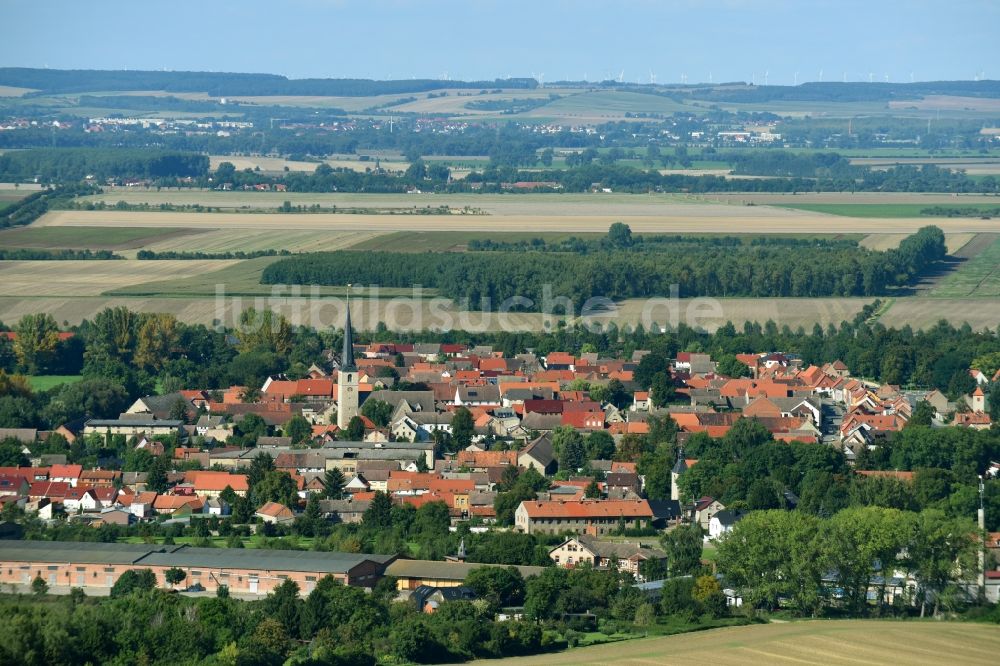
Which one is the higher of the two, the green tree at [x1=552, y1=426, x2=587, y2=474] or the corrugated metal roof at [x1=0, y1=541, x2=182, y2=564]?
the corrugated metal roof at [x1=0, y1=541, x2=182, y2=564]

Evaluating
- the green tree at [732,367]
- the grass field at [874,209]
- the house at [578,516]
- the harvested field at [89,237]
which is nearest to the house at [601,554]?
the house at [578,516]

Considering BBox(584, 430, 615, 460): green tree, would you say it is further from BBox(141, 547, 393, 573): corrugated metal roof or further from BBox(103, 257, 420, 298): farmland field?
BBox(103, 257, 420, 298): farmland field

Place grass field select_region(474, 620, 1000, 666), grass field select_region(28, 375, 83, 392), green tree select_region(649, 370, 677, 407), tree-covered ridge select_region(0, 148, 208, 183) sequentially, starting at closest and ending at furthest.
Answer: grass field select_region(474, 620, 1000, 666) → green tree select_region(649, 370, 677, 407) → grass field select_region(28, 375, 83, 392) → tree-covered ridge select_region(0, 148, 208, 183)

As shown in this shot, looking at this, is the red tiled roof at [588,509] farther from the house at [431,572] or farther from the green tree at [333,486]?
the house at [431,572]

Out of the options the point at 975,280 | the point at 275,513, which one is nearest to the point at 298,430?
the point at 275,513

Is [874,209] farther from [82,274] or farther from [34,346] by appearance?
[34,346]

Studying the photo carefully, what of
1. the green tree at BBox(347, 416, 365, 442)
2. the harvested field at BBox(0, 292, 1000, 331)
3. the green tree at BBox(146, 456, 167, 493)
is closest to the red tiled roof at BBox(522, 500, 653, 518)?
the green tree at BBox(146, 456, 167, 493)
